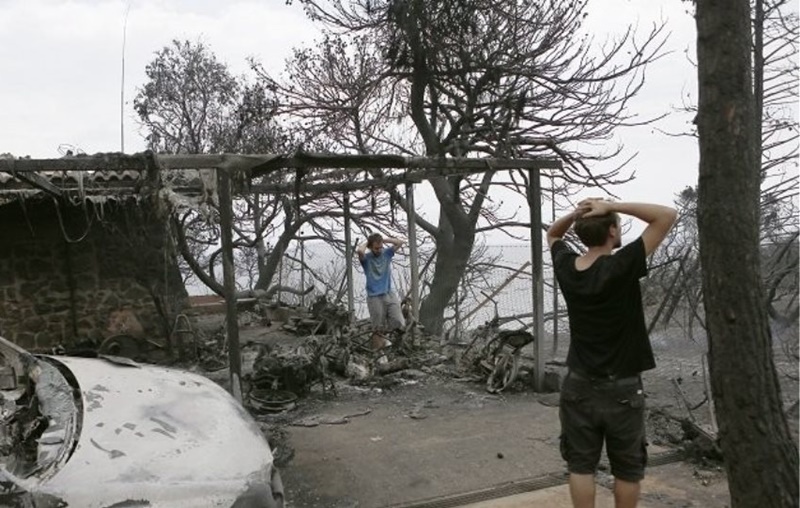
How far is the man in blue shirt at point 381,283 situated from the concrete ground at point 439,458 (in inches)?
88.3

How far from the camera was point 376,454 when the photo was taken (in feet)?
17.6

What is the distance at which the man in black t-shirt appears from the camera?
3.04m

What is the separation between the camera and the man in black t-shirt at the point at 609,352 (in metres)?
3.04

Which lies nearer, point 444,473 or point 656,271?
point 444,473

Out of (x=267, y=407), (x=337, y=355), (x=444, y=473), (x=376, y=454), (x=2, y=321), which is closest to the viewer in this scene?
(x=444, y=473)

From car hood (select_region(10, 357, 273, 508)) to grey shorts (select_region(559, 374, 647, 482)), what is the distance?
1517 mm

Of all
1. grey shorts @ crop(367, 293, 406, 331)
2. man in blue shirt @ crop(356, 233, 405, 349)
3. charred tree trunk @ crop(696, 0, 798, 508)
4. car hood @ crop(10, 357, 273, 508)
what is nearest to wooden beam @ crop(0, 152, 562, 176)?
car hood @ crop(10, 357, 273, 508)

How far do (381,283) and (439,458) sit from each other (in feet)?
14.5

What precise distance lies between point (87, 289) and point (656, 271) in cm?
877

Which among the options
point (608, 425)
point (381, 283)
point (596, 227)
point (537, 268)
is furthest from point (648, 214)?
point (381, 283)

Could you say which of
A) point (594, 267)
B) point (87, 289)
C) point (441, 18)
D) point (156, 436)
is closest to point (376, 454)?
point (156, 436)

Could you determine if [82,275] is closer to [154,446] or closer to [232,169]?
[232,169]

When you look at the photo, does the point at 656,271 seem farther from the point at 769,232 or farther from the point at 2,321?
the point at 2,321

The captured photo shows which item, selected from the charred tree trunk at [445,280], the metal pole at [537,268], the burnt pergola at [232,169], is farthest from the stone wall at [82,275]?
the metal pole at [537,268]
